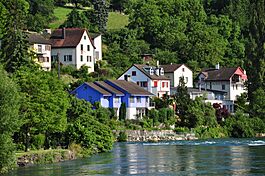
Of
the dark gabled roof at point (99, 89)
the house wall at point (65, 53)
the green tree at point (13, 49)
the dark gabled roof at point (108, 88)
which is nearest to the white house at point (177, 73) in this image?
the house wall at point (65, 53)

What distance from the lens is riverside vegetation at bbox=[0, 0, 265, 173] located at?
51219mm

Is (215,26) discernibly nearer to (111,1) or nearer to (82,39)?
(111,1)

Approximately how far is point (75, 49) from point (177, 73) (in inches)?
661

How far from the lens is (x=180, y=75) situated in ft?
356

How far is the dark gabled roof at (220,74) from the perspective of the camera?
364 feet

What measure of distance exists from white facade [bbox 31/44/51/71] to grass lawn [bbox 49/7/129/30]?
33.8 metres

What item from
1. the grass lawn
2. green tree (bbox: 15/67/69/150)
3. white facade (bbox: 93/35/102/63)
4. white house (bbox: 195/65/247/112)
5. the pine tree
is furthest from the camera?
the grass lawn

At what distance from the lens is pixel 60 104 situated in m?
53.2

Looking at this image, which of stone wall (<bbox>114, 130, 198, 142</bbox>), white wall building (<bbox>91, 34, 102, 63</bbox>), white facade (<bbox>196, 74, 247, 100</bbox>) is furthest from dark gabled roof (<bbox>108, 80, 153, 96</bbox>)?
white facade (<bbox>196, 74, 247, 100</bbox>)

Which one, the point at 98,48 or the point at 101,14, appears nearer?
the point at 98,48

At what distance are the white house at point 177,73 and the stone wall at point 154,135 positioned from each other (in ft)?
85.5

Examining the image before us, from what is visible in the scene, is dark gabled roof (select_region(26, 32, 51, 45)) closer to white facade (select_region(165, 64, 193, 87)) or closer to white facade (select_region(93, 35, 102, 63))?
white facade (select_region(93, 35, 102, 63))

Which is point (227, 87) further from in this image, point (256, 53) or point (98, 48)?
point (98, 48)

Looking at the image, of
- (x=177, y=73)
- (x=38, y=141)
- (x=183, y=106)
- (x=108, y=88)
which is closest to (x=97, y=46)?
(x=177, y=73)
